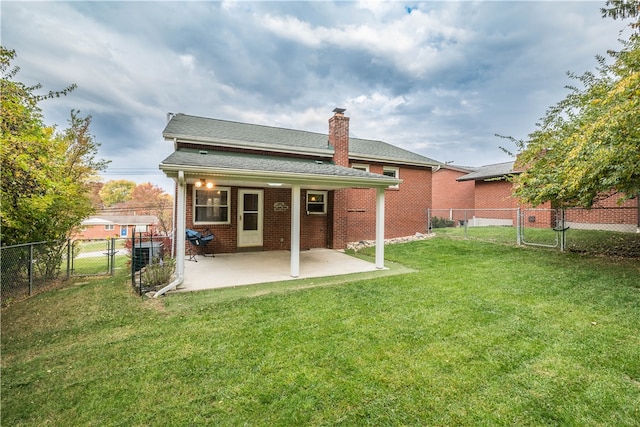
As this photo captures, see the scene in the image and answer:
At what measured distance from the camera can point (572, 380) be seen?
2.81 meters

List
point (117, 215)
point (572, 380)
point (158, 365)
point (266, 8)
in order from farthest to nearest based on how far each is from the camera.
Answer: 1. point (117, 215)
2. point (266, 8)
3. point (158, 365)
4. point (572, 380)

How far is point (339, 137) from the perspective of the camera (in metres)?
11.1

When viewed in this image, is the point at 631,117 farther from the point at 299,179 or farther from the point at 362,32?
the point at 362,32

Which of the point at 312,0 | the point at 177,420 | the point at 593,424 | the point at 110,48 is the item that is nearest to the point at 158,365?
the point at 177,420

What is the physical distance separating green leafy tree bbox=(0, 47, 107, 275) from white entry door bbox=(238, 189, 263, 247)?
170 inches

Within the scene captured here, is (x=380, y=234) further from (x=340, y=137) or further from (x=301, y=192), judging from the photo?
(x=340, y=137)

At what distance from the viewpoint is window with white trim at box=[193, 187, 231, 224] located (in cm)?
948

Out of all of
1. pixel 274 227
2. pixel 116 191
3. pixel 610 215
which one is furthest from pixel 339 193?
pixel 116 191

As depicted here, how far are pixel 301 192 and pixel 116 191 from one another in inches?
2142

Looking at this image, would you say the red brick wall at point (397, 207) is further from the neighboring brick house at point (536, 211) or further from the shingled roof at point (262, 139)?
the neighboring brick house at point (536, 211)

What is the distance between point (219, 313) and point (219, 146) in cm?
672

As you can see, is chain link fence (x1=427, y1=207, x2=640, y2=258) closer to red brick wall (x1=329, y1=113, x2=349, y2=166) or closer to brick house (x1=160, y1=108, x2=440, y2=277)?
brick house (x1=160, y1=108, x2=440, y2=277)

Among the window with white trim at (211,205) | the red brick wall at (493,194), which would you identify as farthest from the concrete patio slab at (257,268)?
the red brick wall at (493,194)

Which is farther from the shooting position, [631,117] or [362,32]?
A: [362,32]
